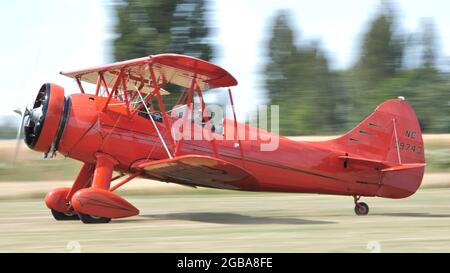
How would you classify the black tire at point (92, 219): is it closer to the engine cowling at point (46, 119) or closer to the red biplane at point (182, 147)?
the red biplane at point (182, 147)

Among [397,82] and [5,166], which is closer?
[5,166]

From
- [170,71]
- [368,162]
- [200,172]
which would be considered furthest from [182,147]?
[368,162]

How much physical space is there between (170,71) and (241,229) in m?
3.38

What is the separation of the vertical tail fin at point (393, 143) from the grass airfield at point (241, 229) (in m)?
0.66

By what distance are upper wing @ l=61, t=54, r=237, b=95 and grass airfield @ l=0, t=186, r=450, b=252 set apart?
2521 millimetres

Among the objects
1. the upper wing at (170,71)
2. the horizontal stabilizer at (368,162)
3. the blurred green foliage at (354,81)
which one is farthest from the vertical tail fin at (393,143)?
the blurred green foliage at (354,81)

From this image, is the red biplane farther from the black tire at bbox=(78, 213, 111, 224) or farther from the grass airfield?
the grass airfield

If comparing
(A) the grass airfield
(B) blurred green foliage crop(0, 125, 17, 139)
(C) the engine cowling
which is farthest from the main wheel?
(B) blurred green foliage crop(0, 125, 17, 139)

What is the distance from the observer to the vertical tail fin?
1456 centimetres

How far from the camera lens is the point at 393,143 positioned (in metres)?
14.6

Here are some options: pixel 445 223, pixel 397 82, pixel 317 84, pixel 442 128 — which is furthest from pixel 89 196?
pixel 317 84

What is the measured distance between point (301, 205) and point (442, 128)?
38.1m

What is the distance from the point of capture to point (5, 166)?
88.7 feet
